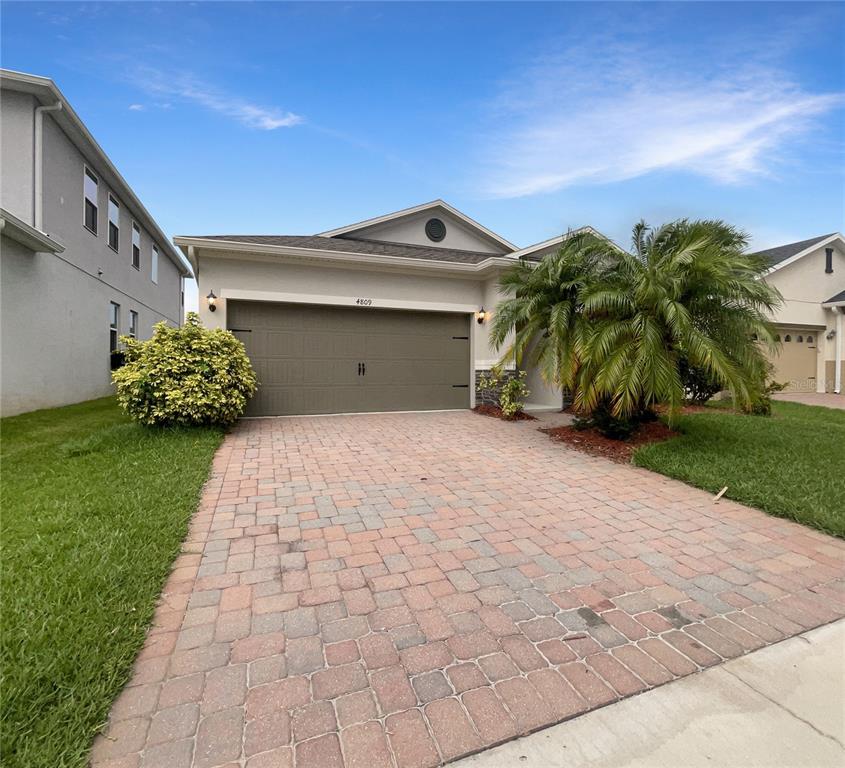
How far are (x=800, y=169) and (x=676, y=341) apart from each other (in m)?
7.00

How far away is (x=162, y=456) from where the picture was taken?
534 centimetres

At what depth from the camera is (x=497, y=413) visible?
944 cm

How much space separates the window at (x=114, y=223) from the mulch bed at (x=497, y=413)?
11.8 metres

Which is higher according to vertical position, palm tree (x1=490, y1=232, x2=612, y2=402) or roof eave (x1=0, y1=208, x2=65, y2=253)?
roof eave (x1=0, y1=208, x2=65, y2=253)

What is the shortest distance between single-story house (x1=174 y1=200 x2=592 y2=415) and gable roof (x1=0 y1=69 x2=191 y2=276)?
4.40m

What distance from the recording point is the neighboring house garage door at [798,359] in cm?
1511

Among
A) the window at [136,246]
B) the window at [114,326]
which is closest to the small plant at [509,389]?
the window at [114,326]

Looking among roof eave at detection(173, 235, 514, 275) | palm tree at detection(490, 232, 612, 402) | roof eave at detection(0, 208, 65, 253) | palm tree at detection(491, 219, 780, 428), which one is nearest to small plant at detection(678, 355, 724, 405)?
palm tree at detection(491, 219, 780, 428)

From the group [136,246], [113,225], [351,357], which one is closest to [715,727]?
[351,357]

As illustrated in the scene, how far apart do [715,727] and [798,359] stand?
19.0 meters

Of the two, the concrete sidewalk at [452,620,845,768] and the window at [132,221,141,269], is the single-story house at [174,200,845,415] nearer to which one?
the window at [132,221,141,269]

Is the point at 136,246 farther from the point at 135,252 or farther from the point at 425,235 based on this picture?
the point at 425,235

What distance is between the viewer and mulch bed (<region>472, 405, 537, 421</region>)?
29.8ft

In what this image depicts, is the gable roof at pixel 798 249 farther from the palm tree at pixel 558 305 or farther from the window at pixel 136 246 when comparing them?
the window at pixel 136 246
